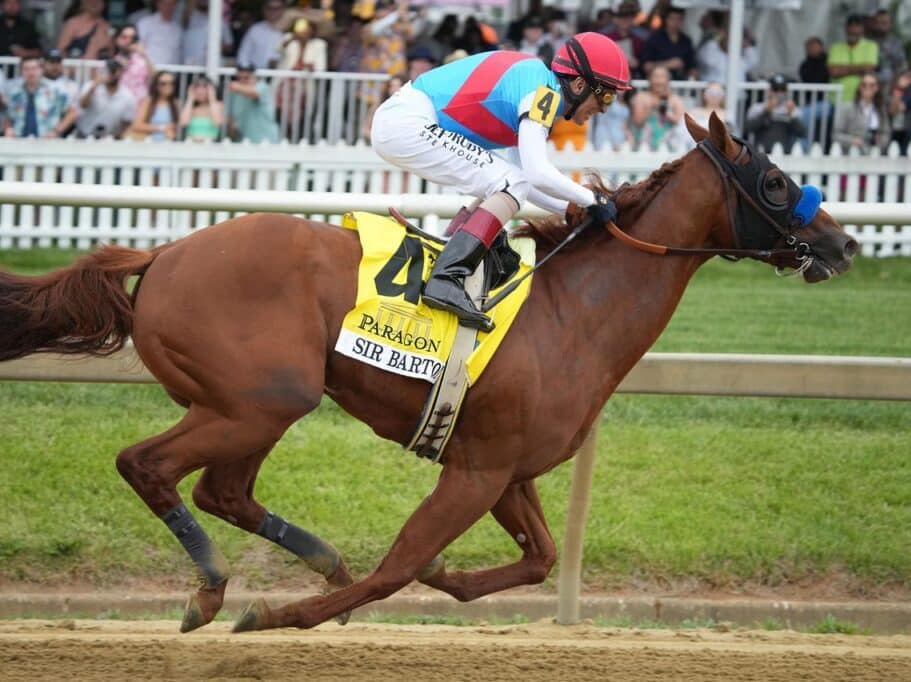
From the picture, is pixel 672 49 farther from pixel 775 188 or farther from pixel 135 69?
pixel 775 188

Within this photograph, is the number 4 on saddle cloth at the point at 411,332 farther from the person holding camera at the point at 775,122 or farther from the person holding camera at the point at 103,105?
the person holding camera at the point at 775,122

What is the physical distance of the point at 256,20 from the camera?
15.2 meters

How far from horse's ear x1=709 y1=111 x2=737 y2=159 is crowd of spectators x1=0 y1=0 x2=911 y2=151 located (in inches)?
312

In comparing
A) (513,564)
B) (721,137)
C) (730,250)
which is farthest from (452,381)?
(721,137)

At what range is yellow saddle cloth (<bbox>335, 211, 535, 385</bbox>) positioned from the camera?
4.93 meters

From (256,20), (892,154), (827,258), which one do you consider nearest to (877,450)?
(827,258)

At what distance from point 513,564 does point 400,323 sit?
1.04m

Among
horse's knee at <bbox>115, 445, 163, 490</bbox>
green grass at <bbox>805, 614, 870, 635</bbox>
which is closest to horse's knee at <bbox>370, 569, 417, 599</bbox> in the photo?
horse's knee at <bbox>115, 445, 163, 490</bbox>

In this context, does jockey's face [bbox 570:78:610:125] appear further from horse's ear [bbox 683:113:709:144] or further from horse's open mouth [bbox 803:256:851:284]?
horse's open mouth [bbox 803:256:851:284]

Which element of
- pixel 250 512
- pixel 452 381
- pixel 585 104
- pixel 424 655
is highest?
pixel 585 104

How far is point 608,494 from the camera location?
22.5 feet

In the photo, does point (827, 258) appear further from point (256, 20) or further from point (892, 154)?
point (256, 20)

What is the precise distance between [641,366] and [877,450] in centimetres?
198

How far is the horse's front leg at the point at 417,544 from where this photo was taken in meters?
4.91
